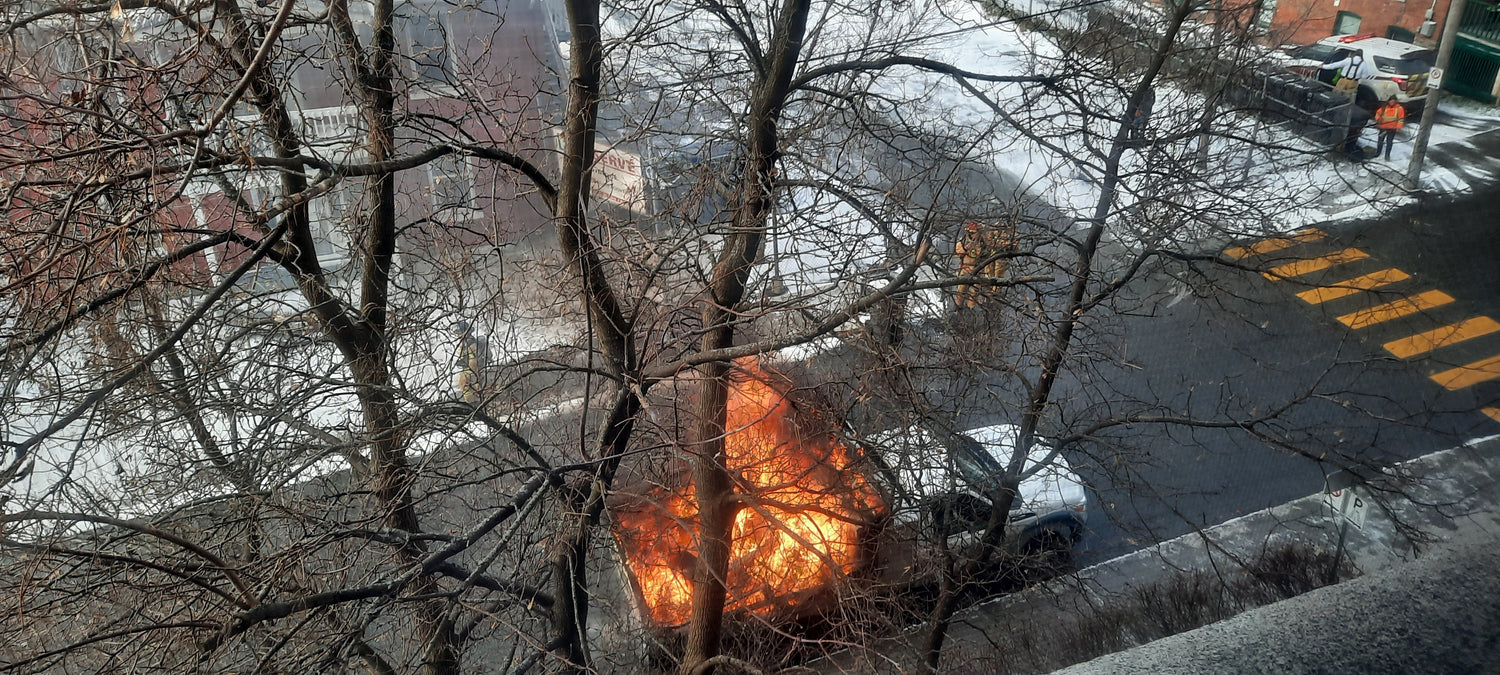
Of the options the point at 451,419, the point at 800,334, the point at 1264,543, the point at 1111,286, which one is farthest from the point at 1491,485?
the point at 451,419

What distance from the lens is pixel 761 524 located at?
7.54m

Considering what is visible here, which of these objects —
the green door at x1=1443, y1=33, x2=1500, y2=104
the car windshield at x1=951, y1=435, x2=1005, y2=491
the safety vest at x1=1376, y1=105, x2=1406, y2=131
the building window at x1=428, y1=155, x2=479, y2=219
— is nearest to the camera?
the building window at x1=428, y1=155, x2=479, y2=219

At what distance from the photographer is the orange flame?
253 inches

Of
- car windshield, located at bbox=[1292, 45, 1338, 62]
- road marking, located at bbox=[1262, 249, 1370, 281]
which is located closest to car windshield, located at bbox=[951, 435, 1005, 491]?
road marking, located at bbox=[1262, 249, 1370, 281]

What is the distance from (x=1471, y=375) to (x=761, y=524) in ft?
29.3

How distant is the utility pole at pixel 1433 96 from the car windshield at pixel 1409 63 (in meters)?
0.43

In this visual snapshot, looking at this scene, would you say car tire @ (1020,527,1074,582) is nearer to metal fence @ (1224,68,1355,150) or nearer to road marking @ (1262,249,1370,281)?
metal fence @ (1224,68,1355,150)

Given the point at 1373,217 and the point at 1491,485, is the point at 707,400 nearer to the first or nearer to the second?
the point at 1491,485

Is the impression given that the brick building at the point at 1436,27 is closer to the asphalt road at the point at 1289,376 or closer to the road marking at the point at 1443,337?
the asphalt road at the point at 1289,376

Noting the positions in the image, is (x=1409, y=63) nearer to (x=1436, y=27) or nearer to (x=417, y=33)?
(x=1436, y=27)

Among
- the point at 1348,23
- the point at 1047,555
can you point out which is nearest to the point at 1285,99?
the point at 1047,555

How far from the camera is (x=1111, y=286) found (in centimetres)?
685

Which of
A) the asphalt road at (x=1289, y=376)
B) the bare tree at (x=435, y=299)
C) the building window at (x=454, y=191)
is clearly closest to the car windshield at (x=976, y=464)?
the bare tree at (x=435, y=299)

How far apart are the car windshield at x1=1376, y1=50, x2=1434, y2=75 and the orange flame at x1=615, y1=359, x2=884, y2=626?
12.2 m
